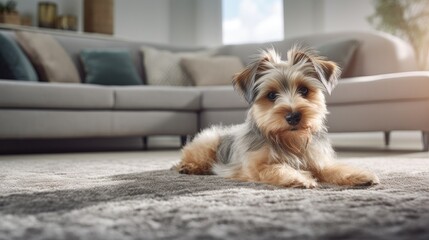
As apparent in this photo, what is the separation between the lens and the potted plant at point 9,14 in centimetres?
619

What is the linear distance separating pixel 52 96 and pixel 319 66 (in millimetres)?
2609

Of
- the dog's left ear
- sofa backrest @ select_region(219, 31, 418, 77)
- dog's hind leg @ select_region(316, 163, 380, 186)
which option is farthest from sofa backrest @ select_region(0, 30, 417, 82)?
dog's hind leg @ select_region(316, 163, 380, 186)

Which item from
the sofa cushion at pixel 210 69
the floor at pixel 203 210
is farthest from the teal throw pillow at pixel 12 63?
the floor at pixel 203 210

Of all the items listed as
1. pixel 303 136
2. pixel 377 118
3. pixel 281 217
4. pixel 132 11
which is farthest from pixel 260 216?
pixel 132 11

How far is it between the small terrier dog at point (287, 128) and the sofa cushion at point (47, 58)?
9.50ft

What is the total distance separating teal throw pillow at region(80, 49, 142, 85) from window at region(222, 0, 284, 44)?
2.80 metres

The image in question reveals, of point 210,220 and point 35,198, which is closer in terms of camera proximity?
point 210,220

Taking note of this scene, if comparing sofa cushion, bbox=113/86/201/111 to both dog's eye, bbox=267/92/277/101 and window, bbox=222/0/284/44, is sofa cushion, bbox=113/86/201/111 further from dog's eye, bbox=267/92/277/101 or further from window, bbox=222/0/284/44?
window, bbox=222/0/284/44

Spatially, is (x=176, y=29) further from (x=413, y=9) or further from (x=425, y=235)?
(x=425, y=235)

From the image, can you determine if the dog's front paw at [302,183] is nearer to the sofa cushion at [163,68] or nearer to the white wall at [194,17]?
the sofa cushion at [163,68]

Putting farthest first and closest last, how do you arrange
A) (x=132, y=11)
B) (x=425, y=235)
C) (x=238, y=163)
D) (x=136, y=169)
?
(x=132, y=11) < (x=136, y=169) < (x=238, y=163) < (x=425, y=235)

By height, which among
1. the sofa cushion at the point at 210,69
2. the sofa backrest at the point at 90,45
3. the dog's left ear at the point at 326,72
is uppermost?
the sofa backrest at the point at 90,45

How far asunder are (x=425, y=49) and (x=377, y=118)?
6.80 feet

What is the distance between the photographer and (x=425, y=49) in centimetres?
546
